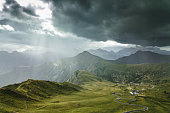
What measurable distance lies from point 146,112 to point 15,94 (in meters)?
192

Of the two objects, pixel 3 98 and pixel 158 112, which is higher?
pixel 3 98

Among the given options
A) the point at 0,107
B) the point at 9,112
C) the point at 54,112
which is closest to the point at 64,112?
the point at 54,112

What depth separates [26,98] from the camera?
176 meters

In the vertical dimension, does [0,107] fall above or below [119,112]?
above

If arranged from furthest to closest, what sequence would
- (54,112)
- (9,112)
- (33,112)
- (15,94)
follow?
(15,94), (54,112), (33,112), (9,112)

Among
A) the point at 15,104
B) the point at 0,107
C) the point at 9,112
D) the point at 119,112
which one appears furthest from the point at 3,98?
the point at 119,112

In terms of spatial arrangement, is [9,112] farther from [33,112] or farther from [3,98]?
[3,98]

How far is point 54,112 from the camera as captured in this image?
136125 mm

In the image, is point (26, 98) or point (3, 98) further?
point (26, 98)

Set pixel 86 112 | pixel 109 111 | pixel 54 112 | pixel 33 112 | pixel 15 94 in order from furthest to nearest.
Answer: pixel 15 94 < pixel 109 111 < pixel 86 112 < pixel 54 112 < pixel 33 112

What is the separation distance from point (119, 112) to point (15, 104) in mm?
135481

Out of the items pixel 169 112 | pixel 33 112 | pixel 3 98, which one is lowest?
pixel 169 112

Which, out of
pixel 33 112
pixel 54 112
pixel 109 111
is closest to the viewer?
pixel 33 112

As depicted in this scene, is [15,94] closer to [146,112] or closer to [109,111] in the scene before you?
[109,111]
